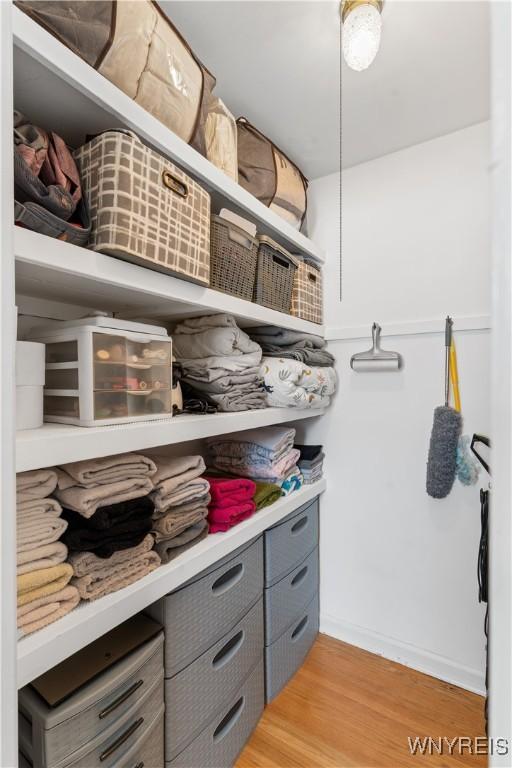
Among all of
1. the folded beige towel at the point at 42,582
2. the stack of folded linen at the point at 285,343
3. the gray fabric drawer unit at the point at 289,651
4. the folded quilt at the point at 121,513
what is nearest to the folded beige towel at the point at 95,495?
the folded quilt at the point at 121,513

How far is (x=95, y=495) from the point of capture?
2.68 ft

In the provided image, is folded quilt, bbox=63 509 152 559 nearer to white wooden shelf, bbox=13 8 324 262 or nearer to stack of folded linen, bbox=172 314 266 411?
stack of folded linen, bbox=172 314 266 411

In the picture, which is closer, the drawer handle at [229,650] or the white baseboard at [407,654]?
the drawer handle at [229,650]

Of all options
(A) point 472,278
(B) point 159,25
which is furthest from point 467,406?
(B) point 159,25

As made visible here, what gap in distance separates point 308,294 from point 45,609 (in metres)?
1.42

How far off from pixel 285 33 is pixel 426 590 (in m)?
2.03

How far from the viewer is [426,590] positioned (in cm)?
154

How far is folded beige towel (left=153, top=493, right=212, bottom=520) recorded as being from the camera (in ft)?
3.25

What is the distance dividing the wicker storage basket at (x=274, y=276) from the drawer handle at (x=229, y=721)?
1344 millimetres

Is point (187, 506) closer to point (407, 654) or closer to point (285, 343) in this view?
point (285, 343)

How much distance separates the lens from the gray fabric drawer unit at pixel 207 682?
95 centimetres

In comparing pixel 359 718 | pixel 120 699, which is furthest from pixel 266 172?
pixel 359 718

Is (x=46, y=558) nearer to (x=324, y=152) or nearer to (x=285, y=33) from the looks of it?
(x=285, y=33)

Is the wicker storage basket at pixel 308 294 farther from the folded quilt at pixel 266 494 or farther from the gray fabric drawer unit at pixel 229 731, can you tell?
the gray fabric drawer unit at pixel 229 731
